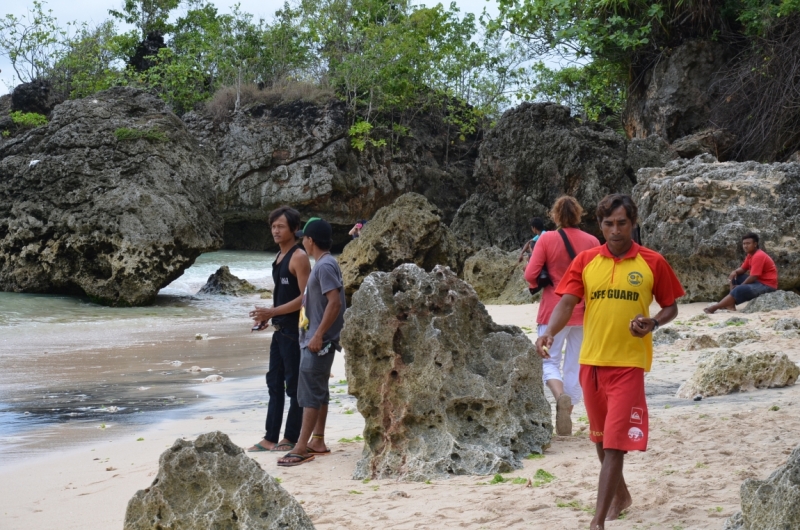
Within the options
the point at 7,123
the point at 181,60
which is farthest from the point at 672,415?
the point at 181,60

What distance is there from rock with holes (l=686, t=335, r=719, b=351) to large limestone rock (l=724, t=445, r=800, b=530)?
5807mm

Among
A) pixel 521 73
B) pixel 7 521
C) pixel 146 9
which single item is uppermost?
pixel 146 9

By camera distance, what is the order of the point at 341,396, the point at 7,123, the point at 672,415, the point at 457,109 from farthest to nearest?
1. the point at 457,109
2. the point at 7,123
3. the point at 341,396
4. the point at 672,415

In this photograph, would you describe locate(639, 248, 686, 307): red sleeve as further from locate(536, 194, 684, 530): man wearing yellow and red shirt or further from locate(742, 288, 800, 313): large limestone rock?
locate(742, 288, 800, 313): large limestone rock

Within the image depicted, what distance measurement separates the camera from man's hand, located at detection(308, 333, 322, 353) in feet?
16.9

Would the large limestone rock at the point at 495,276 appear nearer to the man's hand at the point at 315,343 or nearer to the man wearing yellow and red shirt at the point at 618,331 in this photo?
the man's hand at the point at 315,343

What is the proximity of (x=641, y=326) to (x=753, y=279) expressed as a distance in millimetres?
9086

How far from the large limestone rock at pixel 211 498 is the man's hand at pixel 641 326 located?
1496 millimetres

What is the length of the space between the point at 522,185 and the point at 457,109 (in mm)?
14528

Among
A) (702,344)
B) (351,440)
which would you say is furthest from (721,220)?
(351,440)

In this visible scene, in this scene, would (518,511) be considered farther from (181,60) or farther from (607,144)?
(181,60)

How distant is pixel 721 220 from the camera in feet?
42.8

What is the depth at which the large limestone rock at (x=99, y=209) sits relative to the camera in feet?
57.5

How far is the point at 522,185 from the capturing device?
23234 millimetres
